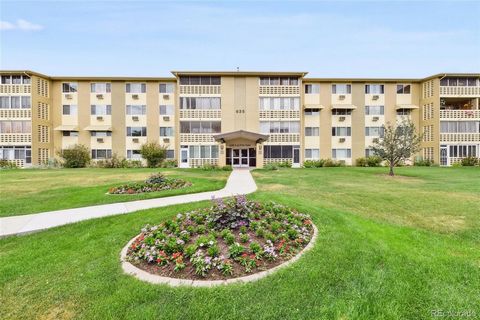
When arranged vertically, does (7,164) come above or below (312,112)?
below

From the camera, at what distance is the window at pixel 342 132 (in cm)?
3111

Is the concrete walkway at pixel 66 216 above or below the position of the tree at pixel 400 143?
below

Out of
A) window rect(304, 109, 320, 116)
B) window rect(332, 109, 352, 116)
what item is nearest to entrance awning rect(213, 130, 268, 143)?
window rect(304, 109, 320, 116)

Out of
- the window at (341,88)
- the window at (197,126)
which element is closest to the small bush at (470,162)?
the window at (341,88)

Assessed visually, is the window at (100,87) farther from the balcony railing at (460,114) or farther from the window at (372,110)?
the balcony railing at (460,114)

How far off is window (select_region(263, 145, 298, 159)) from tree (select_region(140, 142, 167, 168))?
483 inches

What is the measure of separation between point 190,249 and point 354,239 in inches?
129

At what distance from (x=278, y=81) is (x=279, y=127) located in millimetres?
5624

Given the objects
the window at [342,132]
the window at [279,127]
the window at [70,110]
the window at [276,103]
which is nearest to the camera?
the window at [276,103]

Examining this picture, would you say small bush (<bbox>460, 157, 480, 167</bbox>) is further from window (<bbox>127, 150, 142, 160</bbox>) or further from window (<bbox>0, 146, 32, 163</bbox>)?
window (<bbox>0, 146, 32, 163</bbox>)

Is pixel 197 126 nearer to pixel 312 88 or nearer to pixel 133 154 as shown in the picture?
pixel 133 154

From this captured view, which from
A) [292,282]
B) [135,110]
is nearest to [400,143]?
[292,282]

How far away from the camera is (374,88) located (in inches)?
1229

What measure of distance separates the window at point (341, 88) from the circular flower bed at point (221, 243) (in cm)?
2884
